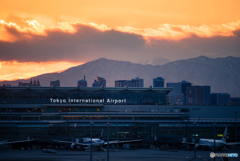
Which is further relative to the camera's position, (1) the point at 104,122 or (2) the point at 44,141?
(1) the point at 104,122

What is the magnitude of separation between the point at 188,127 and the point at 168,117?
22084mm

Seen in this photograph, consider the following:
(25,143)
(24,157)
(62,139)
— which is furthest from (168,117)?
(24,157)

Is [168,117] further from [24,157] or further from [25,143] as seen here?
[24,157]

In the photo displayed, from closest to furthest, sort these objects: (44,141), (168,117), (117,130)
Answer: (44,141)
(117,130)
(168,117)

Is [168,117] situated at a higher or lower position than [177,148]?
higher

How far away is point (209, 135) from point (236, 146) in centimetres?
1400

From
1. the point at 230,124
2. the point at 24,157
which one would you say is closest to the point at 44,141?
the point at 24,157

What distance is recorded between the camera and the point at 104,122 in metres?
181

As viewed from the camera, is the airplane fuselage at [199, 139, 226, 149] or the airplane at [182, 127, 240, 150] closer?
the airplane fuselage at [199, 139, 226, 149]

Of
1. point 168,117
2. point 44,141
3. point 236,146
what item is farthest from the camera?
point 168,117

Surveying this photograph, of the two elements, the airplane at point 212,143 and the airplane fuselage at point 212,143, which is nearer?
the airplane fuselage at point 212,143

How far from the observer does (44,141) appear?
150500 millimetres

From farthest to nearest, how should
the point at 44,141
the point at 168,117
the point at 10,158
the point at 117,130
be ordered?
the point at 168,117 < the point at 117,130 < the point at 44,141 < the point at 10,158

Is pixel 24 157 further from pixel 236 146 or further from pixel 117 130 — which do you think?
pixel 236 146
